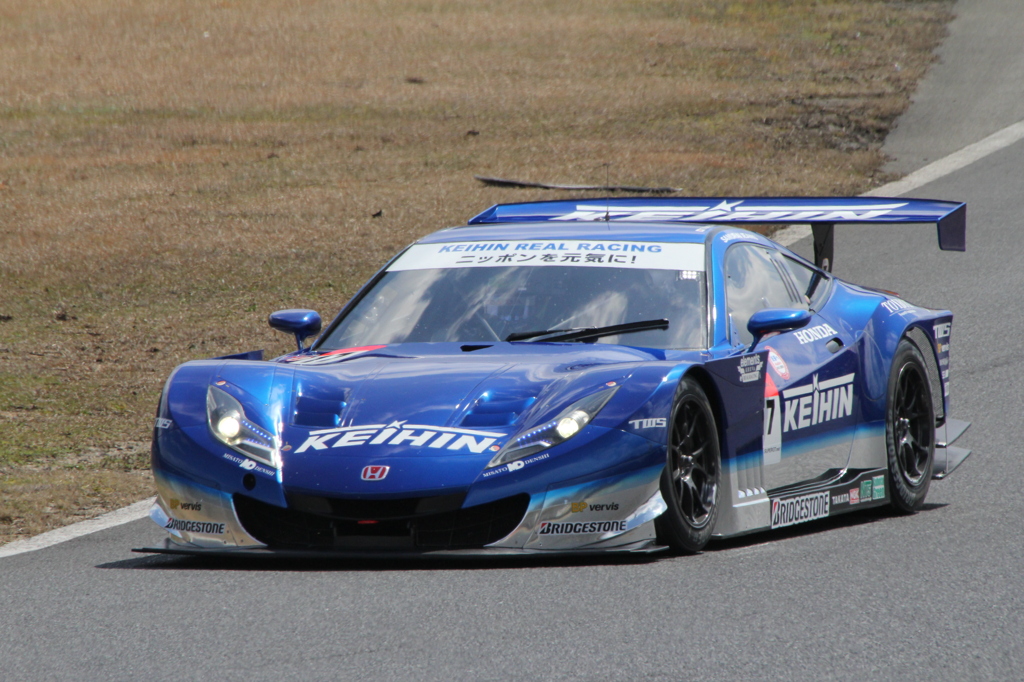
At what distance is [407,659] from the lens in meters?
3.86

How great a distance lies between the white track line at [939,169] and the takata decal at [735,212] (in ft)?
22.3

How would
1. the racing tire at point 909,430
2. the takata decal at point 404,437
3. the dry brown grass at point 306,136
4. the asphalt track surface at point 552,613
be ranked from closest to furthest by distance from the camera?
the asphalt track surface at point 552,613
the takata decal at point 404,437
the racing tire at point 909,430
the dry brown grass at point 306,136

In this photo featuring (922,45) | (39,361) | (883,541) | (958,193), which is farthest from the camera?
(922,45)

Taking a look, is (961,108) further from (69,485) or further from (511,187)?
(69,485)

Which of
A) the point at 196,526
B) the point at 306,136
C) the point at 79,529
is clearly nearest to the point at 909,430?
the point at 196,526

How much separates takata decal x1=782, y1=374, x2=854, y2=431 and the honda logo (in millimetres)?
1860

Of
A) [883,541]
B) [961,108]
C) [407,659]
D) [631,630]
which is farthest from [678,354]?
[961,108]

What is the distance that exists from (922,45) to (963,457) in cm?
1960

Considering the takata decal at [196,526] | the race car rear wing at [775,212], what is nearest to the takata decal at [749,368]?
the race car rear wing at [775,212]

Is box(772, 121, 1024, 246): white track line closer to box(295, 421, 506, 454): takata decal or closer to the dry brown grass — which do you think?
the dry brown grass

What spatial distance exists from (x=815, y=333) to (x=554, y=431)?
199 cm

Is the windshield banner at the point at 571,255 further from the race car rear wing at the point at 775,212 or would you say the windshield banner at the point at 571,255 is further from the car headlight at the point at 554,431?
the car headlight at the point at 554,431

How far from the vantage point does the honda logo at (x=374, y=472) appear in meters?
4.77

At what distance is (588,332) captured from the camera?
5773 mm
